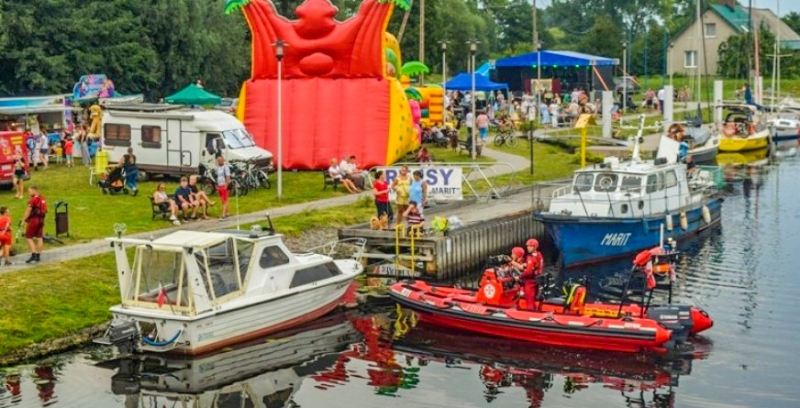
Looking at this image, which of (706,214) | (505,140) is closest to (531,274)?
(706,214)

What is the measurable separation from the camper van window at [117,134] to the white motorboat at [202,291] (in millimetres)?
16356

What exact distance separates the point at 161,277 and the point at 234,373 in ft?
8.43

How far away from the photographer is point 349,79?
45.6 m

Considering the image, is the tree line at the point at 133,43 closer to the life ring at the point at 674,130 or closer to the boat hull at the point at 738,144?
the life ring at the point at 674,130

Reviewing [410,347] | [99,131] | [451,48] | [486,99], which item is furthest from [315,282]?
[451,48]

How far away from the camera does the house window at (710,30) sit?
11188 centimetres

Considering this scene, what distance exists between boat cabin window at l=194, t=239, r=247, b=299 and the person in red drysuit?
237 inches

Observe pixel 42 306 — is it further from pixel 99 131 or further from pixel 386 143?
pixel 99 131

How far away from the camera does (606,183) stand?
124 ft

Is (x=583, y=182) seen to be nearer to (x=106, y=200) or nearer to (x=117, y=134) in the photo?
(x=106, y=200)

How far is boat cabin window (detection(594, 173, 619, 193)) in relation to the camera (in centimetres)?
3769

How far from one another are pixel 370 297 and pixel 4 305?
9190 mm

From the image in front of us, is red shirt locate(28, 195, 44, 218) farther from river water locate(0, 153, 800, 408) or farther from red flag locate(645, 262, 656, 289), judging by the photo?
red flag locate(645, 262, 656, 289)

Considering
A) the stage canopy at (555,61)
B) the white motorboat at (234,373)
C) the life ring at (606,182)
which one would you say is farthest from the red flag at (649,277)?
the stage canopy at (555,61)
